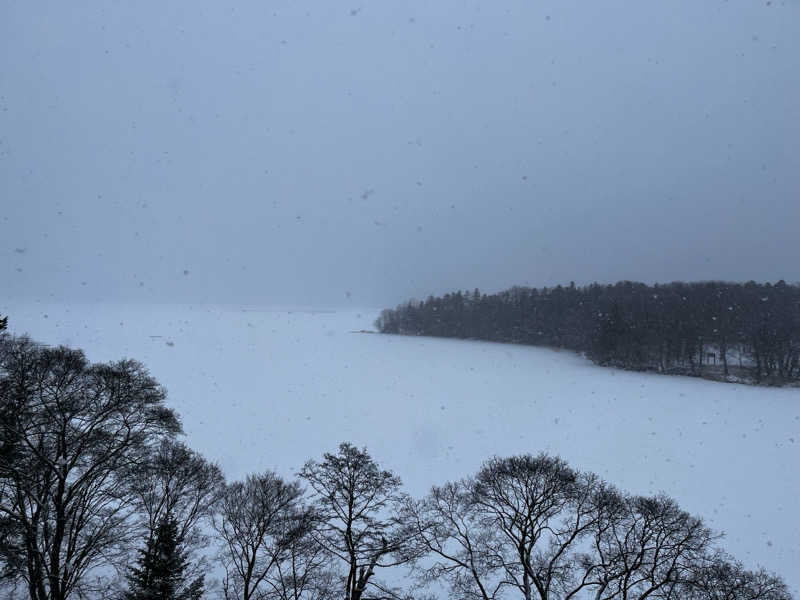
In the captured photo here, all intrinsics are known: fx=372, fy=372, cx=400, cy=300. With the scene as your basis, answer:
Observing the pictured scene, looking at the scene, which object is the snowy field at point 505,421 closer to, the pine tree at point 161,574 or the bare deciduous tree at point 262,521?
the bare deciduous tree at point 262,521

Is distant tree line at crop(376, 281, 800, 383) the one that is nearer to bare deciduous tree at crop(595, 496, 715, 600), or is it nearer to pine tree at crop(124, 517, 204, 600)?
bare deciduous tree at crop(595, 496, 715, 600)

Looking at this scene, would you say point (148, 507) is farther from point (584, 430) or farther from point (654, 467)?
point (584, 430)

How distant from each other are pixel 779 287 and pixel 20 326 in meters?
124

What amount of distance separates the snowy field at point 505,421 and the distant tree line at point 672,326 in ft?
21.9

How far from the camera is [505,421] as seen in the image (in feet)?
97.3

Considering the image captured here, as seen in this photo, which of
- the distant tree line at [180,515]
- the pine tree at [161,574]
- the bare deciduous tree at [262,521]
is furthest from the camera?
the bare deciduous tree at [262,521]

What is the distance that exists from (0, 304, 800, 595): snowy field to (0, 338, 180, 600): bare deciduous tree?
10.2 metres

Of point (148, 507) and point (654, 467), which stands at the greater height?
point (148, 507)

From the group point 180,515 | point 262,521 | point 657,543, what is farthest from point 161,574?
point 657,543

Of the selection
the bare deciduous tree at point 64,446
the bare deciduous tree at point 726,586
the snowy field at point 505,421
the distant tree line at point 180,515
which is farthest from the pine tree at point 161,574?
the bare deciduous tree at point 726,586

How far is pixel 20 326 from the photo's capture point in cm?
5797

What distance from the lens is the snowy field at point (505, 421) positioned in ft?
63.1

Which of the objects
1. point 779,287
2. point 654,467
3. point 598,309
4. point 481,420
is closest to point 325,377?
point 481,420

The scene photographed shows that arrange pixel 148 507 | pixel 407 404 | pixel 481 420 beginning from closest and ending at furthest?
pixel 148 507 → pixel 481 420 → pixel 407 404
